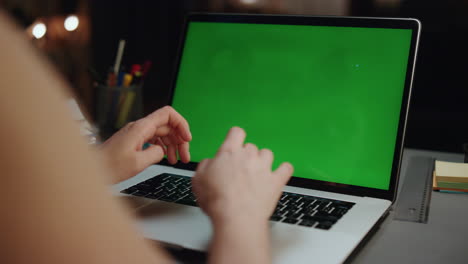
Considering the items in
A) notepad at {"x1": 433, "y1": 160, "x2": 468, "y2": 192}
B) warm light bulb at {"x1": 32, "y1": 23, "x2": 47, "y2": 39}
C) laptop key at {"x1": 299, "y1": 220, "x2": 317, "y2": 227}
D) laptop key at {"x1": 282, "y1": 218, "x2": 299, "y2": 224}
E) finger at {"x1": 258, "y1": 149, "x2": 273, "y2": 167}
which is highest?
warm light bulb at {"x1": 32, "y1": 23, "x2": 47, "y2": 39}

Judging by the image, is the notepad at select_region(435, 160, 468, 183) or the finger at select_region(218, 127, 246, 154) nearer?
the finger at select_region(218, 127, 246, 154)

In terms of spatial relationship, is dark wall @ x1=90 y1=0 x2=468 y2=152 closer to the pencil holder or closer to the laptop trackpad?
the pencil holder

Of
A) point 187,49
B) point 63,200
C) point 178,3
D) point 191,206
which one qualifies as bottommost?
point 191,206

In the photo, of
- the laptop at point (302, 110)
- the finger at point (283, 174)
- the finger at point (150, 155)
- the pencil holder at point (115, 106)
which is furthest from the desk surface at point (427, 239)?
the pencil holder at point (115, 106)

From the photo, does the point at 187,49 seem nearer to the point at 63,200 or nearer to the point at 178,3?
the point at 178,3

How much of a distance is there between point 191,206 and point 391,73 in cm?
39

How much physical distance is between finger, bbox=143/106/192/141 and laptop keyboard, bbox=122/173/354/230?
0.09 meters

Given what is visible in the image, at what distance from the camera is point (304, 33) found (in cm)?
86

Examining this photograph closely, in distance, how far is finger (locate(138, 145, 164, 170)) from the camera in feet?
2.41

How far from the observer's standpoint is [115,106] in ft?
3.90

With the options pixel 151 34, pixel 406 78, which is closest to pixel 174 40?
pixel 151 34

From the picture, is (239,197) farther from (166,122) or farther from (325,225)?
(166,122)

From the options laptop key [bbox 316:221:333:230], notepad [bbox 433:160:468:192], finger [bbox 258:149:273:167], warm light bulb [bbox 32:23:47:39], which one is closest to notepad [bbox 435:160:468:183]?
notepad [bbox 433:160:468:192]

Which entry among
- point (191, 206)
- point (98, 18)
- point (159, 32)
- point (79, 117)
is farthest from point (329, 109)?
point (98, 18)
